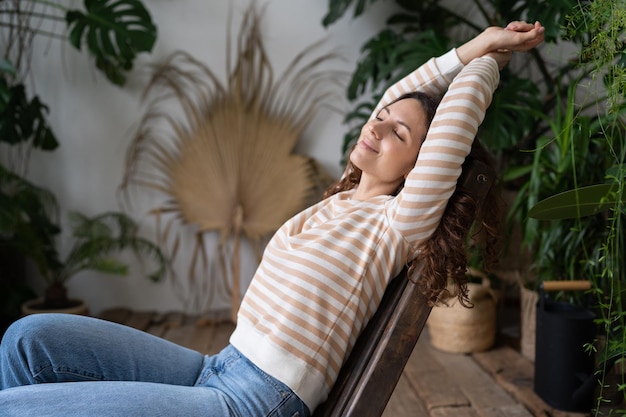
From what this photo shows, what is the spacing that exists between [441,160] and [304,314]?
372mm

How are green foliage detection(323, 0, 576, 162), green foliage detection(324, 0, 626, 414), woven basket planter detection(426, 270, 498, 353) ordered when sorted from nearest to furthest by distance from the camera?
green foliage detection(324, 0, 626, 414) → green foliage detection(323, 0, 576, 162) → woven basket planter detection(426, 270, 498, 353)

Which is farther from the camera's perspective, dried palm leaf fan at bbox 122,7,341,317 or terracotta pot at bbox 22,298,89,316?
dried palm leaf fan at bbox 122,7,341,317

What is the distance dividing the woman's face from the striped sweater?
84 millimetres

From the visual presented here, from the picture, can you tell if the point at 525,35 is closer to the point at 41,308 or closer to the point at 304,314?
the point at 304,314

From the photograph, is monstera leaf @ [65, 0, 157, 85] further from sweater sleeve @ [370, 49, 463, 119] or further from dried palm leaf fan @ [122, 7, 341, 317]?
sweater sleeve @ [370, 49, 463, 119]

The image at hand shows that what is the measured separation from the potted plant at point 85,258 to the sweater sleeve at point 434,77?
5.63 feet

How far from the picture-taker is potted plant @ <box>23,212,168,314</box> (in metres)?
2.71

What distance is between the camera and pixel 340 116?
318cm

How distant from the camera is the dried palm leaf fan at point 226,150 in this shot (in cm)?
302

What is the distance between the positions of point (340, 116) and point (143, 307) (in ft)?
4.59

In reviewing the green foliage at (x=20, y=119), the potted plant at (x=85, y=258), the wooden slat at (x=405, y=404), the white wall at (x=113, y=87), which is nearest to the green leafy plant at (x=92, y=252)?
the potted plant at (x=85, y=258)

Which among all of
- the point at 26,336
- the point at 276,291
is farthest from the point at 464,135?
the point at 26,336

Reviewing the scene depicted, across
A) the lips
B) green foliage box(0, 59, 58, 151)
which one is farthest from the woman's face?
green foliage box(0, 59, 58, 151)

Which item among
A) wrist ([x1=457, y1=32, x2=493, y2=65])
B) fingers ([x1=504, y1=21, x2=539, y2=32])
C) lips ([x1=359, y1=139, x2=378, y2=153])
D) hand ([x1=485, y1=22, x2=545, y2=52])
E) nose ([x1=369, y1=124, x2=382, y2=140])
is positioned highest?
fingers ([x1=504, y1=21, x2=539, y2=32])
